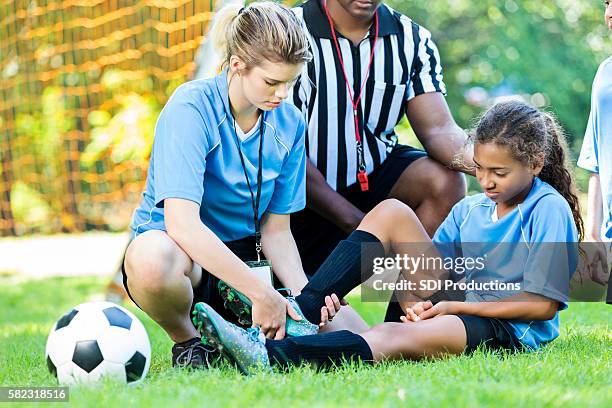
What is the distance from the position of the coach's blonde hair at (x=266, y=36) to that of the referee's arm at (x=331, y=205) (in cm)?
84

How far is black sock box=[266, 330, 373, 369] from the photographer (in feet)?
8.91

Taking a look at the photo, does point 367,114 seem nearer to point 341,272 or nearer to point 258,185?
point 258,185

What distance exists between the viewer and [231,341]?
8.55ft

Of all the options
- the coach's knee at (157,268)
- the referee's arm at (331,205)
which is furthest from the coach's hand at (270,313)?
the referee's arm at (331,205)

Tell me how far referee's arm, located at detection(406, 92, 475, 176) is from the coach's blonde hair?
1.01 metres

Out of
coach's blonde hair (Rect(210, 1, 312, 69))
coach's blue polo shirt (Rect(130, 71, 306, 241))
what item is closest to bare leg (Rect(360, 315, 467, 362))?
coach's blue polo shirt (Rect(130, 71, 306, 241))

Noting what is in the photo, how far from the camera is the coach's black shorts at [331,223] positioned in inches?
157

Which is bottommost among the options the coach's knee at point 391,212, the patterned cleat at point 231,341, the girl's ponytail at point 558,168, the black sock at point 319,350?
the black sock at point 319,350

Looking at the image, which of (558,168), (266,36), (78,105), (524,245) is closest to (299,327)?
(524,245)

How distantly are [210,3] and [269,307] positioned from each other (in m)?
4.45

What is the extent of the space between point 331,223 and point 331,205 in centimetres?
19

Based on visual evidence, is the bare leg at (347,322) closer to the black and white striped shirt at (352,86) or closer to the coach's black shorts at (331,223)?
the coach's black shorts at (331,223)

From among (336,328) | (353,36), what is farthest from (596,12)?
(336,328)

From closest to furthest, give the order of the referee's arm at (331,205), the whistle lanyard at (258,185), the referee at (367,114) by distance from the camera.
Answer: the whistle lanyard at (258,185)
the referee's arm at (331,205)
the referee at (367,114)
